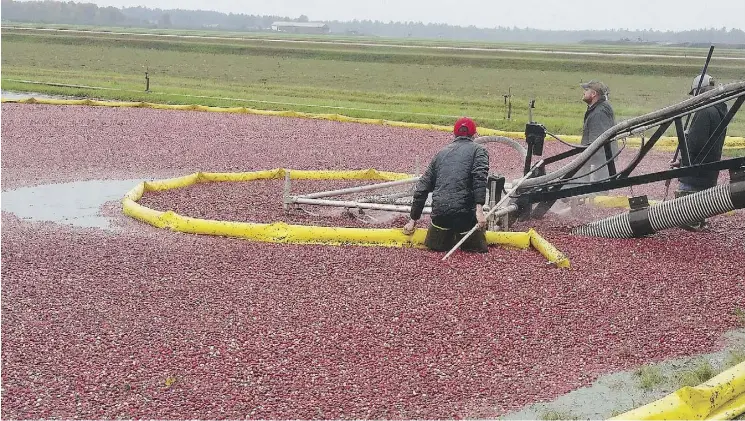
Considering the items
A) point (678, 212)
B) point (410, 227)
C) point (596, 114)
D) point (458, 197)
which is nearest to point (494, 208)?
point (458, 197)

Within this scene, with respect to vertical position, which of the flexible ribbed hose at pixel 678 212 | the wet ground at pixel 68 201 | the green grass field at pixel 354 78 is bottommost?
the green grass field at pixel 354 78

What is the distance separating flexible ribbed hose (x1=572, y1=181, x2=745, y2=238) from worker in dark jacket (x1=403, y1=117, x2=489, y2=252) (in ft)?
5.79

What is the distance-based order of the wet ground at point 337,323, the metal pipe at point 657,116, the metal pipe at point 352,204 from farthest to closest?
→ 1. the metal pipe at point 352,204
2. the metal pipe at point 657,116
3. the wet ground at point 337,323

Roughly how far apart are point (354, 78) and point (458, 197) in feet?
122

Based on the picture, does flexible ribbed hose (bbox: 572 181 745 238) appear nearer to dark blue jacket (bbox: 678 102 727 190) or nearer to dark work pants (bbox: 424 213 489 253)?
dark blue jacket (bbox: 678 102 727 190)

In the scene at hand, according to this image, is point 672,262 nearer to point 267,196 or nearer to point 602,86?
point 602,86

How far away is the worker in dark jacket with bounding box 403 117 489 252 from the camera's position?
10.1 meters

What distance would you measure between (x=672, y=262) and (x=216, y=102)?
20420 millimetres

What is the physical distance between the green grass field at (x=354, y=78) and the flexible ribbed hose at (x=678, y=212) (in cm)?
1245

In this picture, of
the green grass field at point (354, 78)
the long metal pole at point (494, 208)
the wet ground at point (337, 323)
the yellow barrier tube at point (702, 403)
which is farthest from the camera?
the green grass field at point (354, 78)

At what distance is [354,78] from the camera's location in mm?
46812

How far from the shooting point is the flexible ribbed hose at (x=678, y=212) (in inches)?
411

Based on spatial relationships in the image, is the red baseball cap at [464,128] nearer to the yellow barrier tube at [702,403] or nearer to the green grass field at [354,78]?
the yellow barrier tube at [702,403]

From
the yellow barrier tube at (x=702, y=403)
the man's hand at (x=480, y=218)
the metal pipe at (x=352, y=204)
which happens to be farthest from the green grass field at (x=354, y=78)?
the yellow barrier tube at (x=702, y=403)
